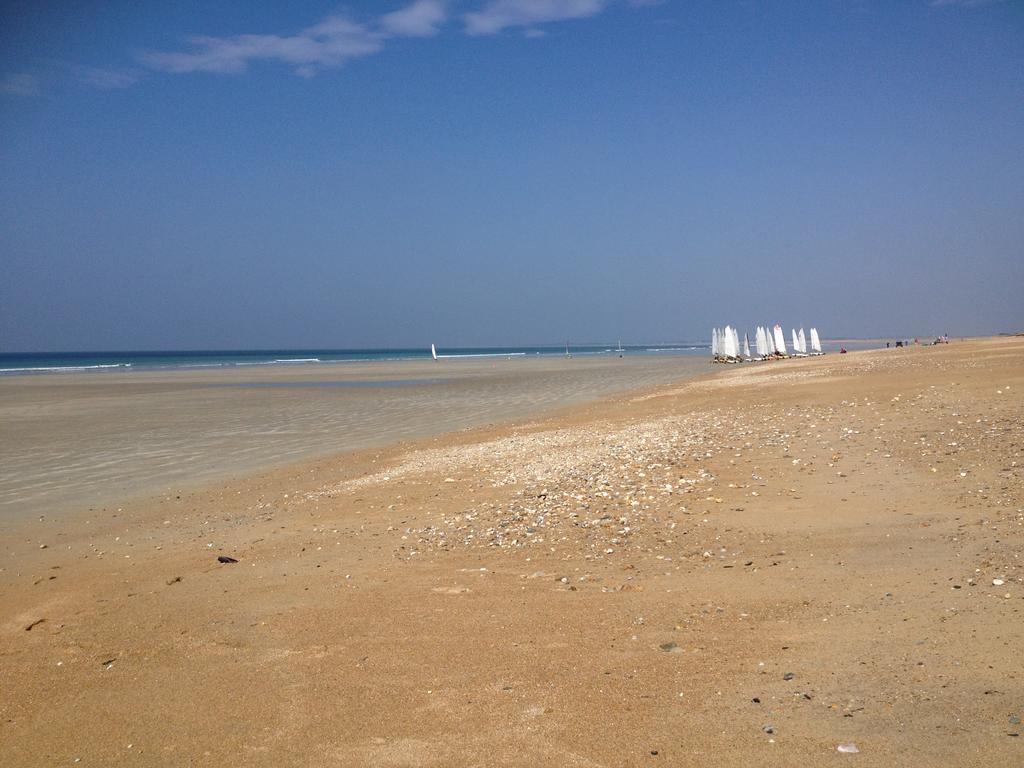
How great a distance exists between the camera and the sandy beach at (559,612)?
176 inches

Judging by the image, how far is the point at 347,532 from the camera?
1006 centimetres

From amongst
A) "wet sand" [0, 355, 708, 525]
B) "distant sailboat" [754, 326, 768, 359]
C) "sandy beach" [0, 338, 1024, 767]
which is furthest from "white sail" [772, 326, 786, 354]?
"sandy beach" [0, 338, 1024, 767]

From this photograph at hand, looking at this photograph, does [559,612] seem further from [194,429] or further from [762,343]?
[762,343]

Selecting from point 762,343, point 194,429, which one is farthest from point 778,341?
point 194,429

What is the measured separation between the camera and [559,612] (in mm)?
6449

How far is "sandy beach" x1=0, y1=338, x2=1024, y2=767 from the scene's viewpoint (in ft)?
14.7

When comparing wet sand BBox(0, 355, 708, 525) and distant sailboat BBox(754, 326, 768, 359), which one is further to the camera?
distant sailboat BBox(754, 326, 768, 359)

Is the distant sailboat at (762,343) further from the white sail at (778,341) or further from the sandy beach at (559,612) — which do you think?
the sandy beach at (559,612)

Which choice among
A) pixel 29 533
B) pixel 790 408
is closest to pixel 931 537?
pixel 790 408

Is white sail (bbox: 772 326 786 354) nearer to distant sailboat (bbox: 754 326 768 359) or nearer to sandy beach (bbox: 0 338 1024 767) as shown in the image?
distant sailboat (bbox: 754 326 768 359)

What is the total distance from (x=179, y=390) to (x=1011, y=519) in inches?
1882

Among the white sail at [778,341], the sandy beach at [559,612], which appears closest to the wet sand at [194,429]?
the sandy beach at [559,612]

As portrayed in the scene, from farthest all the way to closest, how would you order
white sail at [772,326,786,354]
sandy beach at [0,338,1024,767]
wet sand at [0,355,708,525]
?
white sail at [772,326,786,354], wet sand at [0,355,708,525], sandy beach at [0,338,1024,767]

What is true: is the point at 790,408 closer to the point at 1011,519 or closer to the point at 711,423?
the point at 711,423
